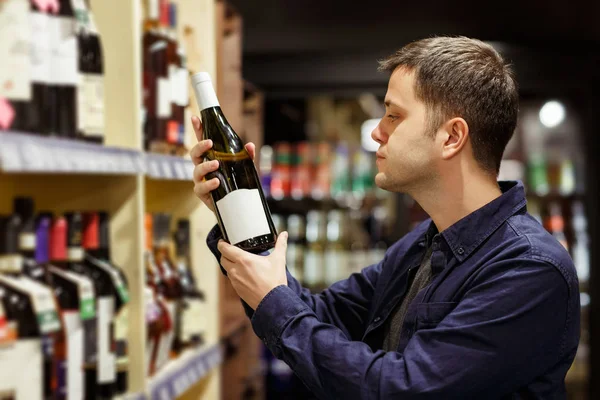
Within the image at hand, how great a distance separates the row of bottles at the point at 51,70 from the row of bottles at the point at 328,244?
3.00 metres

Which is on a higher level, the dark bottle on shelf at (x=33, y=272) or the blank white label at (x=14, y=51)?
the blank white label at (x=14, y=51)

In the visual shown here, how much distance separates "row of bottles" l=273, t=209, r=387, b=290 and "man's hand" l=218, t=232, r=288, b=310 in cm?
334

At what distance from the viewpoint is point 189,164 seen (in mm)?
2027

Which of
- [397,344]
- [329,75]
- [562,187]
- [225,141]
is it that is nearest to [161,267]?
[225,141]

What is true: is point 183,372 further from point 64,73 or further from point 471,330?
point 471,330

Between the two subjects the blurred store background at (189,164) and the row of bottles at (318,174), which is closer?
the blurred store background at (189,164)

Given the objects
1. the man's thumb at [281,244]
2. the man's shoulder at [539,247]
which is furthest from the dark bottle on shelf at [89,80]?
the man's shoulder at [539,247]

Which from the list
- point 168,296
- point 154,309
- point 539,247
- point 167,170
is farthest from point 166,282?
point 539,247

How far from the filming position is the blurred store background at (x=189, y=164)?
159 centimetres

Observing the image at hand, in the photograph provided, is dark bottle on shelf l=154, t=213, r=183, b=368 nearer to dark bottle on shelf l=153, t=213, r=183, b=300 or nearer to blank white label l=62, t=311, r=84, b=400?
dark bottle on shelf l=153, t=213, r=183, b=300

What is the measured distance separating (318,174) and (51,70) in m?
3.26

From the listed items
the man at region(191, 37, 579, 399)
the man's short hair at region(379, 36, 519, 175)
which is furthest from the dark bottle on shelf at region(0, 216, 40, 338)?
the man's short hair at region(379, 36, 519, 175)

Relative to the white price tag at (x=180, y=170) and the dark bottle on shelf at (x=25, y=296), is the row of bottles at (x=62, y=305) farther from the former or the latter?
the white price tag at (x=180, y=170)

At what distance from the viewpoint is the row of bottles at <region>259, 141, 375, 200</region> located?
4801 millimetres
